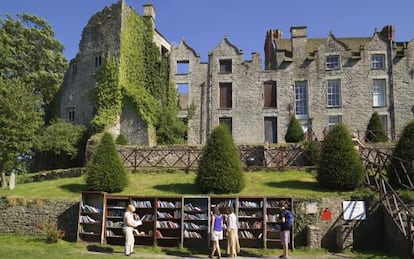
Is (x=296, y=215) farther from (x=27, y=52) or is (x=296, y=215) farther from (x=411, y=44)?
(x=27, y=52)

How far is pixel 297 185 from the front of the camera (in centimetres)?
Result: 2039

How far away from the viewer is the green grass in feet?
63.7

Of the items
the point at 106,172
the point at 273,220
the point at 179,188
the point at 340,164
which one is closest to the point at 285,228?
the point at 273,220

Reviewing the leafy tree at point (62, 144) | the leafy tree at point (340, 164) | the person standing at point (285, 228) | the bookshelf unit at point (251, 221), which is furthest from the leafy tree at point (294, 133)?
the person standing at point (285, 228)

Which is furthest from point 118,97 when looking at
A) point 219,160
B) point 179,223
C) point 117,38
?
point 179,223

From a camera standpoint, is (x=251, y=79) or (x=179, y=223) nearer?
(x=179, y=223)

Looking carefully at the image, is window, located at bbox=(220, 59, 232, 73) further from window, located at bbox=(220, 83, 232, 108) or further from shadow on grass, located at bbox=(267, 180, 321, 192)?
shadow on grass, located at bbox=(267, 180, 321, 192)

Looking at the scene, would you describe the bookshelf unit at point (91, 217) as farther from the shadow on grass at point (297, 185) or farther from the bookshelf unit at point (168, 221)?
the shadow on grass at point (297, 185)

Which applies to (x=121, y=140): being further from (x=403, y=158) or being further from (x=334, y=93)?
(x=403, y=158)

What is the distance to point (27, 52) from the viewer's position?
125ft

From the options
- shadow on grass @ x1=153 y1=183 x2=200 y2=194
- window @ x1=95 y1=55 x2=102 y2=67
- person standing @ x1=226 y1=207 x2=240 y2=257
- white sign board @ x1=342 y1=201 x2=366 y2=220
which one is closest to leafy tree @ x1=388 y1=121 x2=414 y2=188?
white sign board @ x1=342 y1=201 x2=366 y2=220

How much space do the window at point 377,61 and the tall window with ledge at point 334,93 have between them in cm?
295

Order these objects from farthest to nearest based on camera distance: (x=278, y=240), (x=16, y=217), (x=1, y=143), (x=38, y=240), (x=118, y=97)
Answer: (x=118, y=97) → (x=1, y=143) → (x=16, y=217) → (x=38, y=240) → (x=278, y=240)

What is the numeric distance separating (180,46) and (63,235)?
2315 centimetres
